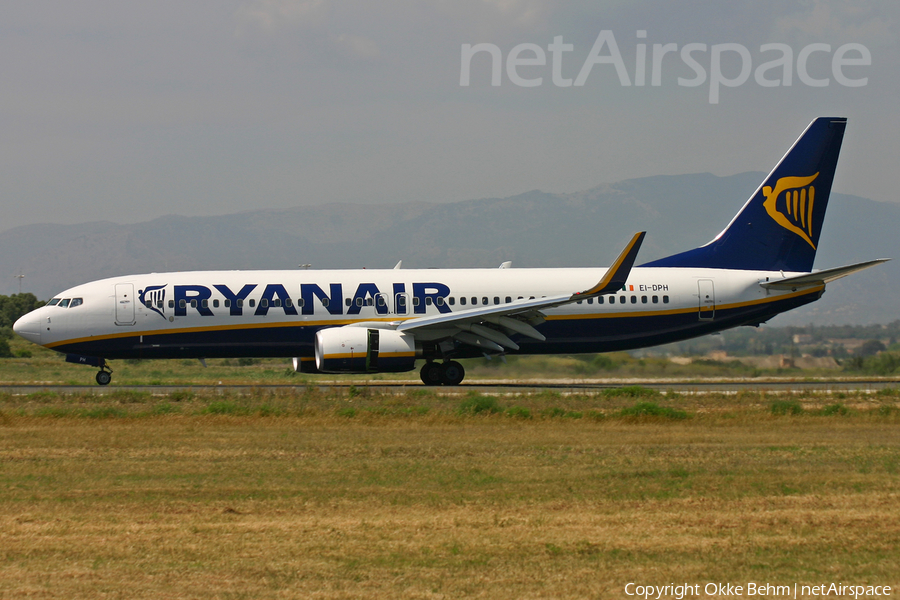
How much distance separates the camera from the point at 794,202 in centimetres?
3064

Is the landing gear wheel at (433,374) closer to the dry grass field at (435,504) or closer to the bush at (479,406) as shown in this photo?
the bush at (479,406)

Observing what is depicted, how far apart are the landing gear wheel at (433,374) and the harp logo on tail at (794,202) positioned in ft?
40.4

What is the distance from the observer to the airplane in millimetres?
26688

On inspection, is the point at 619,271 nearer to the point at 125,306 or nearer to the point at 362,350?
the point at 362,350

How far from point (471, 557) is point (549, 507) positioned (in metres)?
2.20

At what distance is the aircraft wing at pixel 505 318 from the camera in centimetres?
2480

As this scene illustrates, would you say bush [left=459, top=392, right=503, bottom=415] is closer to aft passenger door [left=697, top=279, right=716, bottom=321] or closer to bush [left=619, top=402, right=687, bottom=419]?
bush [left=619, top=402, right=687, bottom=419]

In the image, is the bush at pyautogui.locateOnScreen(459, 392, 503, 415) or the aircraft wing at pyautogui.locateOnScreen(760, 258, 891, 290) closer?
the bush at pyautogui.locateOnScreen(459, 392, 503, 415)

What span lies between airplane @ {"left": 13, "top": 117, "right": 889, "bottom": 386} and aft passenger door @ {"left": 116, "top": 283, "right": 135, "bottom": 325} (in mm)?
30

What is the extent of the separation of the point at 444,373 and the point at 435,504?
56.7 feet

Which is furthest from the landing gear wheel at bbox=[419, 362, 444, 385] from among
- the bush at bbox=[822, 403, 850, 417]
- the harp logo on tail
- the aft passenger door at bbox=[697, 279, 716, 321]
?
the harp logo on tail

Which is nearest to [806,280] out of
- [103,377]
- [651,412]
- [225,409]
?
[651,412]

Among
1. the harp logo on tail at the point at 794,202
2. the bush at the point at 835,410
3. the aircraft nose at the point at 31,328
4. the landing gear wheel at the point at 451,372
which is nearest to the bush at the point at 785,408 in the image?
the bush at the point at 835,410

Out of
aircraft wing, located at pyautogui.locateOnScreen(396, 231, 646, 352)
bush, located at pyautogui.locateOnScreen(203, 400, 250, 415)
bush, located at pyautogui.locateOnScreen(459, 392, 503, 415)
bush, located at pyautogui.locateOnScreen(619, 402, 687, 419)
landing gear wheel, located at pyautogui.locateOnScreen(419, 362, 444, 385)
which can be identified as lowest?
bush, located at pyautogui.locateOnScreen(619, 402, 687, 419)
